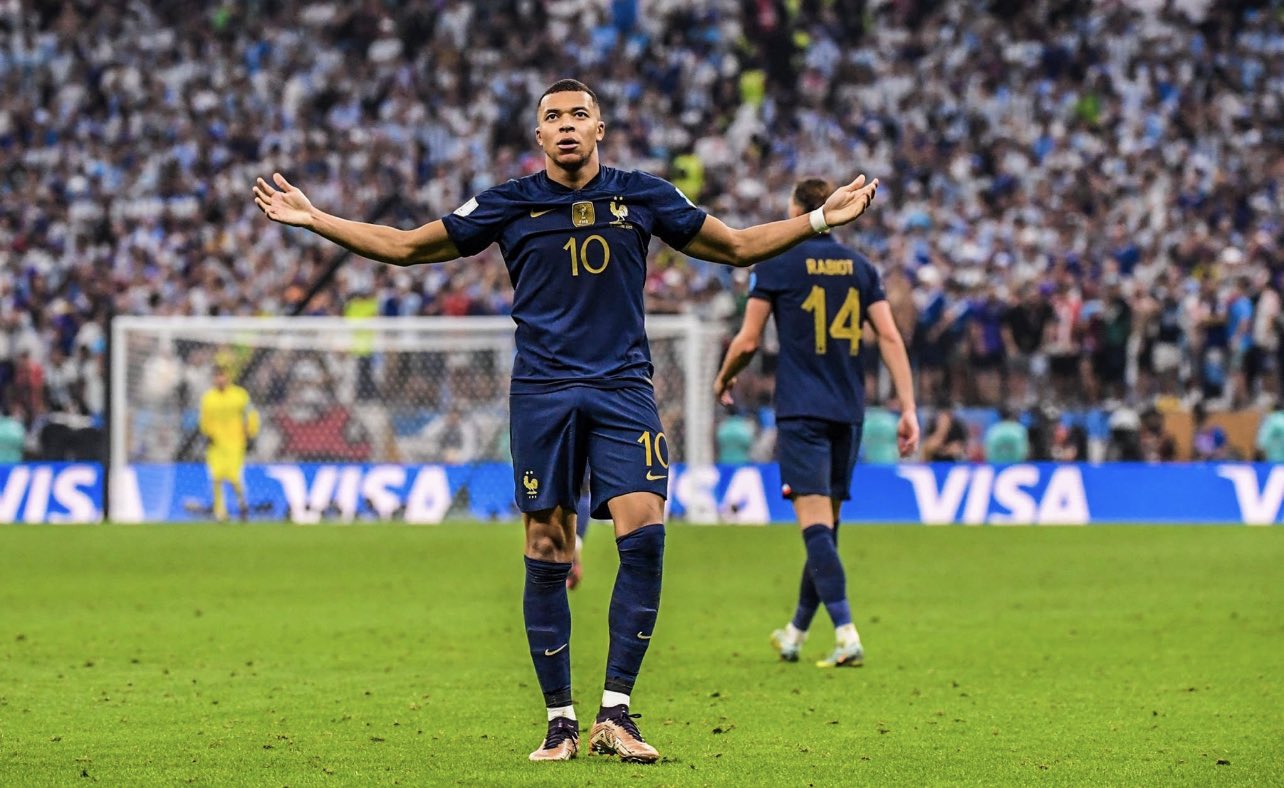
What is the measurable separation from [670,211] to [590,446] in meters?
0.81

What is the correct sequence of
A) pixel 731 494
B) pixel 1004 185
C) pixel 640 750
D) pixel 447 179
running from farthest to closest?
pixel 447 179 → pixel 1004 185 → pixel 731 494 → pixel 640 750

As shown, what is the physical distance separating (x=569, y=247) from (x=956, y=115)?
24.9 meters

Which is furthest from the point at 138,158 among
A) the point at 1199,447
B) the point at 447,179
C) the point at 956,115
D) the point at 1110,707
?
the point at 1110,707

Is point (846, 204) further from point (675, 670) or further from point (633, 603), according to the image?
point (675, 670)

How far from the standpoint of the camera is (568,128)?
20.5ft

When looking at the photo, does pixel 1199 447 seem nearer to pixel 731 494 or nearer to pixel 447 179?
pixel 731 494

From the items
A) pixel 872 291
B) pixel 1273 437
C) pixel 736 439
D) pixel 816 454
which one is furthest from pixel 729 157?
pixel 816 454

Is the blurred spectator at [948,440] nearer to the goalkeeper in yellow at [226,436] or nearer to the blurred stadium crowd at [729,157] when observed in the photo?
the blurred stadium crowd at [729,157]

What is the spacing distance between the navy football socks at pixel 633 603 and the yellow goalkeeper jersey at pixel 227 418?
1608 centimetres

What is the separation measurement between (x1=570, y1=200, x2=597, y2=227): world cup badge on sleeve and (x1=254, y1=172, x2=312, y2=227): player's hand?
0.85 m

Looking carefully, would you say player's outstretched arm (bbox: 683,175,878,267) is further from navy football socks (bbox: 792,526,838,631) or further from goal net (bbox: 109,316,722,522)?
goal net (bbox: 109,316,722,522)

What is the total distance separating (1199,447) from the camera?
70.2ft

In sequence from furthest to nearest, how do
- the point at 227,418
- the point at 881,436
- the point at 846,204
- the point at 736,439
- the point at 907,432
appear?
the point at 736,439
the point at 227,418
the point at 881,436
the point at 907,432
the point at 846,204

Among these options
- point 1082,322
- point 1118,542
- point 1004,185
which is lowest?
point 1118,542
